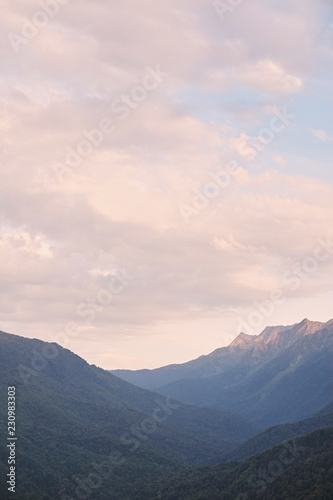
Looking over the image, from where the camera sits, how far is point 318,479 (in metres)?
194

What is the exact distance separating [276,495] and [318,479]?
15.4 m

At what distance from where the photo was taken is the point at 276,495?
196m
